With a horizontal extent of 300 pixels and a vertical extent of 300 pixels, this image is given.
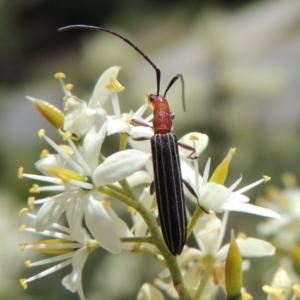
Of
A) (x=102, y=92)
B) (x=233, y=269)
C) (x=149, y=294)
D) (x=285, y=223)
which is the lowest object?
(x=285, y=223)

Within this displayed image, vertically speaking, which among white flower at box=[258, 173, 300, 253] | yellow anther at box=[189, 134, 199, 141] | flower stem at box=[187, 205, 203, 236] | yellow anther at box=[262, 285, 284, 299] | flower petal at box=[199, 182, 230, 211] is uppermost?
yellow anther at box=[189, 134, 199, 141]

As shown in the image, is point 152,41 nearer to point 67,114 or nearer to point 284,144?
point 284,144

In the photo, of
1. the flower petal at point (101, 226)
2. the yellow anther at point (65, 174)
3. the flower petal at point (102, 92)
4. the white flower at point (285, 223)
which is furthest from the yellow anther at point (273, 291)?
the white flower at point (285, 223)

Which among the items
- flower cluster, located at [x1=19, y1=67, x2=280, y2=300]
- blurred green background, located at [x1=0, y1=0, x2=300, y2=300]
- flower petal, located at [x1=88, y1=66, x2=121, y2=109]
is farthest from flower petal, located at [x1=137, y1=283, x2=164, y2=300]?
blurred green background, located at [x1=0, y1=0, x2=300, y2=300]

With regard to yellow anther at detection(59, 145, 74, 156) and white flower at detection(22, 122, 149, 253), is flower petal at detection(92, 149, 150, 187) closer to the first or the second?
white flower at detection(22, 122, 149, 253)

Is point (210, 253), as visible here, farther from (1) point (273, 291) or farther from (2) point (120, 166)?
(2) point (120, 166)

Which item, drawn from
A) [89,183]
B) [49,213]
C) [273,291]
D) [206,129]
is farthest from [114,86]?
[206,129]

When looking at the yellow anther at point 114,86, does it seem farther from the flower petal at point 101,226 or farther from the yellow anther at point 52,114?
the flower petal at point 101,226

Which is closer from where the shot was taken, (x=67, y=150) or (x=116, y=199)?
(x=116, y=199)
